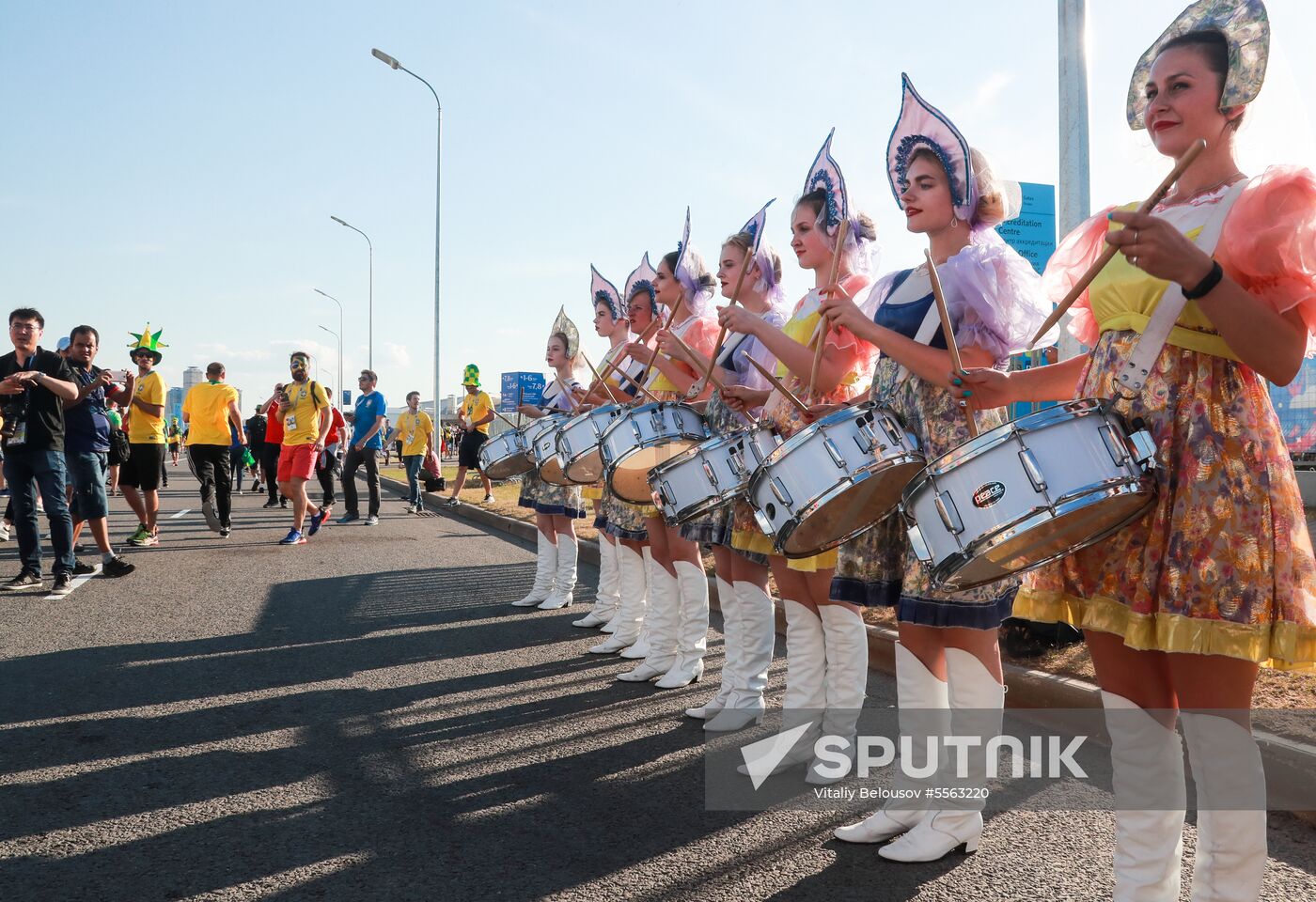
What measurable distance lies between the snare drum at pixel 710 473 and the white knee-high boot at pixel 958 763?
980mm

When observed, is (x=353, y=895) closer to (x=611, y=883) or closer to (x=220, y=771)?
(x=611, y=883)

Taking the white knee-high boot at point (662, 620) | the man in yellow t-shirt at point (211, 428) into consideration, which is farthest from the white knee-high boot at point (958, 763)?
the man in yellow t-shirt at point (211, 428)

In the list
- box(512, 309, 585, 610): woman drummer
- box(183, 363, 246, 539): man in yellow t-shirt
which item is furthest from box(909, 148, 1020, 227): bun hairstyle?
box(183, 363, 246, 539): man in yellow t-shirt

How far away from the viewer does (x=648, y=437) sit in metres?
4.27

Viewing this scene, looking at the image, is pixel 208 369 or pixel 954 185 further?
pixel 208 369

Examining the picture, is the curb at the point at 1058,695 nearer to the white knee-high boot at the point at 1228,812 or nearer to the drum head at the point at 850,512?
the drum head at the point at 850,512

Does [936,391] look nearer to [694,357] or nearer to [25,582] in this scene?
[694,357]

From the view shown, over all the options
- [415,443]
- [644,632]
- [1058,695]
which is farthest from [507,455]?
[415,443]

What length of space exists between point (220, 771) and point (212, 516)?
28.2ft

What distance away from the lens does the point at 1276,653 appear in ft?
6.11

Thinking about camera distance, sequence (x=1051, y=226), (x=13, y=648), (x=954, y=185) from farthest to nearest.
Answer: (x=1051, y=226)
(x=13, y=648)
(x=954, y=185)

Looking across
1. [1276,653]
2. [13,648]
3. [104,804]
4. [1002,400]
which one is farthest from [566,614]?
[1276,653]

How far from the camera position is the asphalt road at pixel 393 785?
107 inches

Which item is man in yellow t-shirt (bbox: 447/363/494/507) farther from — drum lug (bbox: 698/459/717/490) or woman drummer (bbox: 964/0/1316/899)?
woman drummer (bbox: 964/0/1316/899)
